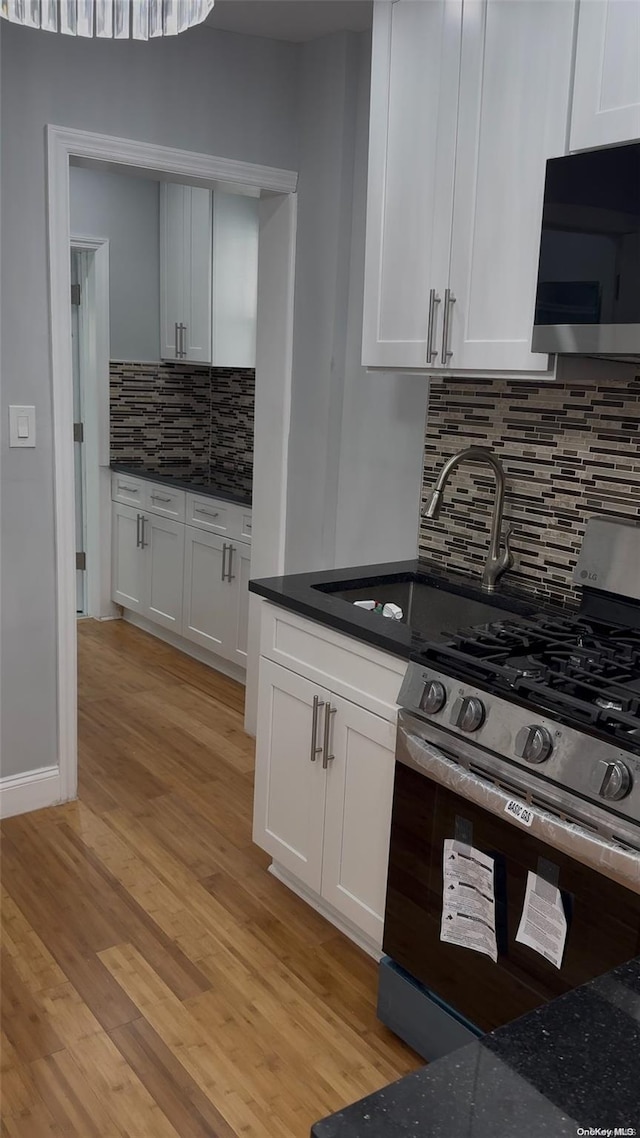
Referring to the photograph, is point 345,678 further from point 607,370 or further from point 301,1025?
point 607,370

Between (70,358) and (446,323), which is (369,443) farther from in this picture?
(70,358)

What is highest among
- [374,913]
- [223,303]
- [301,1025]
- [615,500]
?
[223,303]

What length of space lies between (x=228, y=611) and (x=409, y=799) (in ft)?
7.98

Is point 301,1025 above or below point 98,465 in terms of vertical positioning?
below

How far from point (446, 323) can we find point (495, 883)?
51.4 inches

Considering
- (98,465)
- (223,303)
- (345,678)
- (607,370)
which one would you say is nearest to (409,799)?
(345,678)

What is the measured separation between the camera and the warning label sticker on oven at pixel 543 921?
1676 mm

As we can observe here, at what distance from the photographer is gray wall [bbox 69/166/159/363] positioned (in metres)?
4.94

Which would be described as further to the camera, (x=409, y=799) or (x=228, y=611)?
(x=228, y=611)

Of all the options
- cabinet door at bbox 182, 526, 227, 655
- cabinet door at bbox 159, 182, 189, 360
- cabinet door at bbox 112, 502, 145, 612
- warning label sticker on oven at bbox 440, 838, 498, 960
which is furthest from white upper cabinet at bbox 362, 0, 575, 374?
cabinet door at bbox 112, 502, 145, 612

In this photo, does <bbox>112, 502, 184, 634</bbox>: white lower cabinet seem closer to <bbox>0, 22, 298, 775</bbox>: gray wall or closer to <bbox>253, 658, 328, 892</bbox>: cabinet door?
<bbox>0, 22, 298, 775</bbox>: gray wall

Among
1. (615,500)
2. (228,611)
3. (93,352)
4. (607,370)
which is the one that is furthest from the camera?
(93,352)

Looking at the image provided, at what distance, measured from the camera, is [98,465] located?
520 cm

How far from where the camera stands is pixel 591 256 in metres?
1.88
